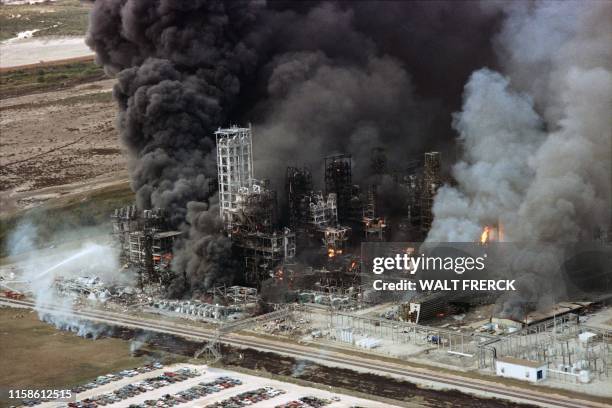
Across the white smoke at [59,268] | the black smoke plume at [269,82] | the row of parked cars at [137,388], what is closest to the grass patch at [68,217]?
the white smoke at [59,268]

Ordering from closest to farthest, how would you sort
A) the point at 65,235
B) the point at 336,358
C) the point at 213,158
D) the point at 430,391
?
the point at 430,391 < the point at 336,358 < the point at 213,158 < the point at 65,235

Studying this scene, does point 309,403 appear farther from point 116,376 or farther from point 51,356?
point 51,356

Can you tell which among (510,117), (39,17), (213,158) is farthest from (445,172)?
(39,17)

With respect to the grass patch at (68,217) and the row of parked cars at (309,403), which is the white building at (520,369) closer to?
the row of parked cars at (309,403)

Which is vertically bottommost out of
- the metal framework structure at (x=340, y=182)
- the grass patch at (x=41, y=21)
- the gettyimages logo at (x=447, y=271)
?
the gettyimages logo at (x=447, y=271)

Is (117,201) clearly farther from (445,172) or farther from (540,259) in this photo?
(540,259)

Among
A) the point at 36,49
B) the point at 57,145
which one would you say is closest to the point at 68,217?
the point at 57,145

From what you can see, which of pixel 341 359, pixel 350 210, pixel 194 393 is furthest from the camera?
pixel 350 210
